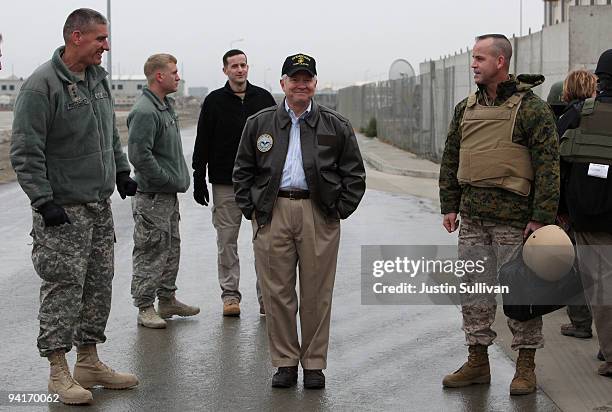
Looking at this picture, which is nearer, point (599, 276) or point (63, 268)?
point (63, 268)

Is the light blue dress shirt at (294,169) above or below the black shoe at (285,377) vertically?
above

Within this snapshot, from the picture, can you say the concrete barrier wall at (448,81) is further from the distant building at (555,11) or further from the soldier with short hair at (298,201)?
the distant building at (555,11)

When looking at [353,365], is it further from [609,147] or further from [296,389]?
[609,147]

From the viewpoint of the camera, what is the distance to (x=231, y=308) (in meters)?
8.71

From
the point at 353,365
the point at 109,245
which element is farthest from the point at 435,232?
the point at 109,245

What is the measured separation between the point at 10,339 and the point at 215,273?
313cm

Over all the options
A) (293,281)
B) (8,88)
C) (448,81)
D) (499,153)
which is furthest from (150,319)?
(8,88)

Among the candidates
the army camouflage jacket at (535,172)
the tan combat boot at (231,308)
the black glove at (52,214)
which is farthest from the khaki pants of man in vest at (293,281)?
the tan combat boot at (231,308)

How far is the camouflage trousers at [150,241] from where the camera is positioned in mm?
8297

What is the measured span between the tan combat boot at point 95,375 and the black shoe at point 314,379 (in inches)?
40.7

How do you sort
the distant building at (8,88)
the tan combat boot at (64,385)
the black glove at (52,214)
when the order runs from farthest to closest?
the distant building at (8,88), the tan combat boot at (64,385), the black glove at (52,214)

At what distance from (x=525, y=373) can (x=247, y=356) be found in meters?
1.94

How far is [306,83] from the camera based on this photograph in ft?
21.8

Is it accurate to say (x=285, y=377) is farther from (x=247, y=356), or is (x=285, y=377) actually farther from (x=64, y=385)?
(x=64, y=385)
